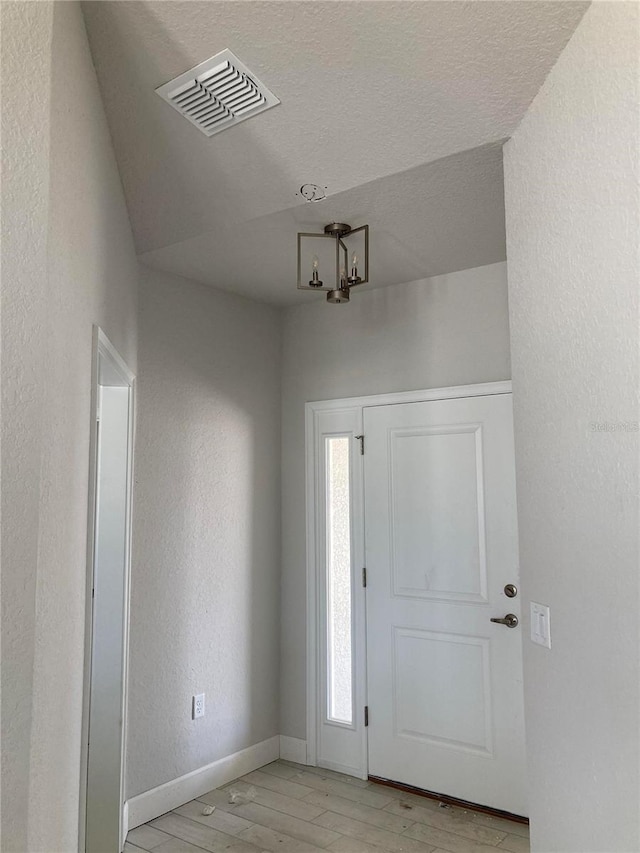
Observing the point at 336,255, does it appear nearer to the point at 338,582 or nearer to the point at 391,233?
the point at 391,233

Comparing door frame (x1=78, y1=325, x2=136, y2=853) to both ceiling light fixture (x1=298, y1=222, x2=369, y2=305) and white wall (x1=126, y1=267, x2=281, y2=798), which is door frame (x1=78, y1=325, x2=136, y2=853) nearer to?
white wall (x1=126, y1=267, x2=281, y2=798)

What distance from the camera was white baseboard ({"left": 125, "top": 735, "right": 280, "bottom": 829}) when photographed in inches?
109

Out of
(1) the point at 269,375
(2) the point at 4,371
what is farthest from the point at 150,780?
(2) the point at 4,371

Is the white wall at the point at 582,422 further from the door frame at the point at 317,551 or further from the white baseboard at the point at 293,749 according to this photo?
the white baseboard at the point at 293,749

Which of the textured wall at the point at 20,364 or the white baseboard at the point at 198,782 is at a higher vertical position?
the textured wall at the point at 20,364

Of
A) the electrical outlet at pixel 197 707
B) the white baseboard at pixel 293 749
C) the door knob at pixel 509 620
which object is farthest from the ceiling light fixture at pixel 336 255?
the white baseboard at pixel 293 749

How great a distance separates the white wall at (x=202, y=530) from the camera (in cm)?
293

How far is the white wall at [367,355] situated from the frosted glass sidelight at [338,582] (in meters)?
0.17

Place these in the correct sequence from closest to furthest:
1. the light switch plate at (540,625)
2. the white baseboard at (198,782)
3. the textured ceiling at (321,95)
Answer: the textured ceiling at (321,95), the light switch plate at (540,625), the white baseboard at (198,782)

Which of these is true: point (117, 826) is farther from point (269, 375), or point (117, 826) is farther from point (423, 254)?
point (423, 254)

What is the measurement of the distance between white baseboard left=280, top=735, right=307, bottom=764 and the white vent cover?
3033mm

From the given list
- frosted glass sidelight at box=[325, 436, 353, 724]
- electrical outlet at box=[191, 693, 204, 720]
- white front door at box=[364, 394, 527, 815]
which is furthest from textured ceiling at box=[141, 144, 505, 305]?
electrical outlet at box=[191, 693, 204, 720]

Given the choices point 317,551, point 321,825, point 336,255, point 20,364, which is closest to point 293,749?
point 321,825

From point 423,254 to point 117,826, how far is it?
2683 millimetres
